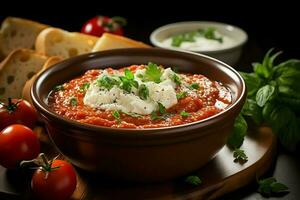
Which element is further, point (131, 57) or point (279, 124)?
point (131, 57)

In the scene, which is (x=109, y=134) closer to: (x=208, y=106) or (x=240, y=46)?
(x=208, y=106)

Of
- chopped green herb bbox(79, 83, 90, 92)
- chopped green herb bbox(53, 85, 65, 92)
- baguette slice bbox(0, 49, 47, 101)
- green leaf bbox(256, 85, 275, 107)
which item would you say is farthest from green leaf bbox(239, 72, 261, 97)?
baguette slice bbox(0, 49, 47, 101)

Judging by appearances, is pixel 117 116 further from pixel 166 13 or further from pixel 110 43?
pixel 166 13

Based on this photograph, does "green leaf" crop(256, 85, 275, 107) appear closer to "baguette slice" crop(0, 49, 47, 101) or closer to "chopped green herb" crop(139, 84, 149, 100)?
"chopped green herb" crop(139, 84, 149, 100)

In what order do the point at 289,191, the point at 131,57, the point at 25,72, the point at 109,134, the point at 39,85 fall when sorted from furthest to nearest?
the point at 25,72
the point at 131,57
the point at 39,85
the point at 289,191
the point at 109,134

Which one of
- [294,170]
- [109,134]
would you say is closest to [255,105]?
[294,170]

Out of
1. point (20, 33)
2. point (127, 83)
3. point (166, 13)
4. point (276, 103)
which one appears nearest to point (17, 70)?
point (20, 33)

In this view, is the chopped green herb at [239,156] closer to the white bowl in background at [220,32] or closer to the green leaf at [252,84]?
the green leaf at [252,84]

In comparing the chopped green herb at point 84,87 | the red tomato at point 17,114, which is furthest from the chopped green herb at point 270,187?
the red tomato at point 17,114
